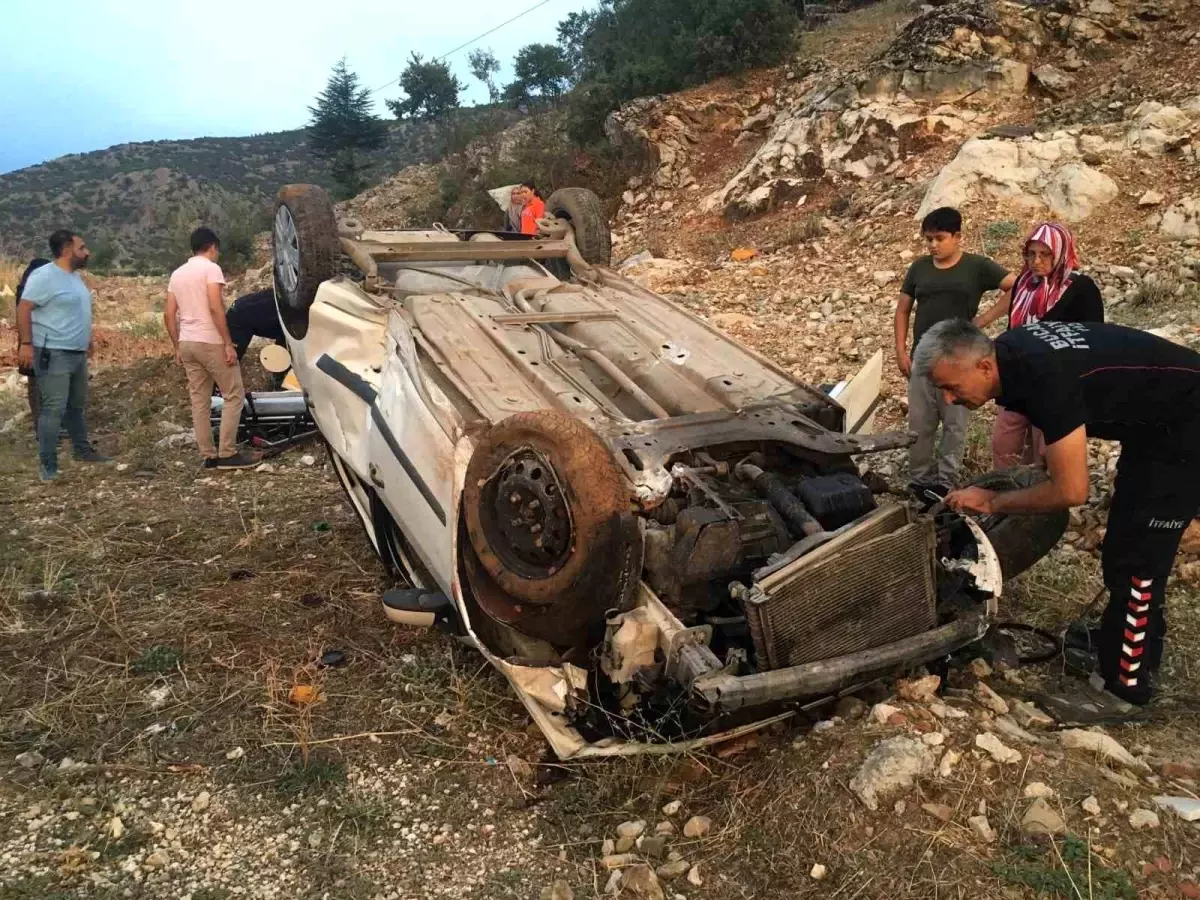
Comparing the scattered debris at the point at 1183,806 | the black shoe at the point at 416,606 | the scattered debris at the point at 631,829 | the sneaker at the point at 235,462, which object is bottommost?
the scattered debris at the point at 631,829

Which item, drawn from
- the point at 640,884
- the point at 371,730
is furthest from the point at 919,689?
the point at 371,730

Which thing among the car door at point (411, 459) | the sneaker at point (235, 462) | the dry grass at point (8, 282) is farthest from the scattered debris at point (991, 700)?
the dry grass at point (8, 282)

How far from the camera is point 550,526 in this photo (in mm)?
2740

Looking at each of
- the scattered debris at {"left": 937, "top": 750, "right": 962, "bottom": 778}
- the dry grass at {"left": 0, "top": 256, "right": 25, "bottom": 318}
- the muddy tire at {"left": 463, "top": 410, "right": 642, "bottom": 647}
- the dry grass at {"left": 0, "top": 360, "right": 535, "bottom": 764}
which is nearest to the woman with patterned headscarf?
the scattered debris at {"left": 937, "top": 750, "right": 962, "bottom": 778}

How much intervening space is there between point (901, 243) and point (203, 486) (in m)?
7.20

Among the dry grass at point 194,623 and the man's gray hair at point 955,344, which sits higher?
the man's gray hair at point 955,344

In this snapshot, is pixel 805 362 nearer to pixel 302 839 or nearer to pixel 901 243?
pixel 901 243

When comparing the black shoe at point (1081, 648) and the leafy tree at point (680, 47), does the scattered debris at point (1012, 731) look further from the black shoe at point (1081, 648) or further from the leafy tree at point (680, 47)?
the leafy tree at point (680, 47)

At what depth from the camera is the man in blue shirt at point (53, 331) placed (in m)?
6.00

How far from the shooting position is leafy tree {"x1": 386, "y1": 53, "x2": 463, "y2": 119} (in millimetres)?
37406

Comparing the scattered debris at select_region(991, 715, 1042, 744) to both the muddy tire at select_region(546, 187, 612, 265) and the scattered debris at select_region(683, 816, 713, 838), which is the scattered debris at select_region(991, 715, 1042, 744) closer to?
the scattered debris at select_region(683, 816, 713, 838)

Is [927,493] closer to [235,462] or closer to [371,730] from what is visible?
[371,730]

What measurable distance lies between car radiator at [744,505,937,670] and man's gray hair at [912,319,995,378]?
1.62 feet

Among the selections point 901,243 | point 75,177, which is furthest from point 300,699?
point 75,177
